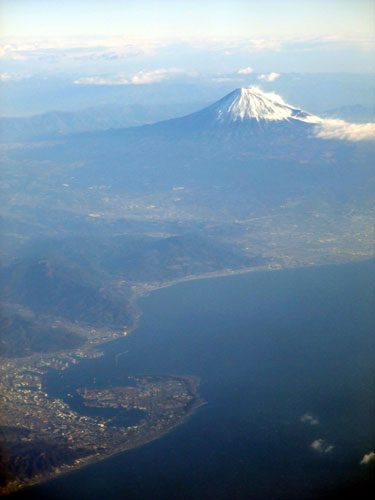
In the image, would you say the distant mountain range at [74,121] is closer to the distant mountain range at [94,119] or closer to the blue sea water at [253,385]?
the distant mountain range at [94,119]

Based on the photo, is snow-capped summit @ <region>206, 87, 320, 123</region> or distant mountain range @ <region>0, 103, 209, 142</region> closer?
snow-capped summit @ <region>206, 87, 320, 123</region>

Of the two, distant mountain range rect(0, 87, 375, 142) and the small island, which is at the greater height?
distant mountain range rect(0, 87, 375, 142)

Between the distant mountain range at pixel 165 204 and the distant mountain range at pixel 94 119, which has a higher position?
the distant mountain range at pixel 94 119

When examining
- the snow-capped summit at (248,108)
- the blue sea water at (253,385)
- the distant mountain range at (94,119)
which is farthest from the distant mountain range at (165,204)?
the distant mountain range at (94,119)

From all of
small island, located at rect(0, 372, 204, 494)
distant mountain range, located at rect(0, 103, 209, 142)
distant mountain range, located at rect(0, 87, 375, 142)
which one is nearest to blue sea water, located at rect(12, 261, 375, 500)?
small island, located at rect(0, 372, 204, 494)

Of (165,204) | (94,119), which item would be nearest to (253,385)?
(165,204)

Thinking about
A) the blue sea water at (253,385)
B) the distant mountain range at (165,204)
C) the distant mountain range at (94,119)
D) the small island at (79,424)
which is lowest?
the small island at (79,424)

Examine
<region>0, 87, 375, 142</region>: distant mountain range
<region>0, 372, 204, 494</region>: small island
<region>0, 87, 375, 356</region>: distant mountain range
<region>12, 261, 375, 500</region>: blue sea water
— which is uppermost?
<region>0, 87, 375, 142</region>: distant mountain range

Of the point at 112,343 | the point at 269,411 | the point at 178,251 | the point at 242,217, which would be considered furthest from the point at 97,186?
the point at 269,411

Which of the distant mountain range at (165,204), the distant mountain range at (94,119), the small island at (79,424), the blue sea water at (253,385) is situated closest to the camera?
the blue sea water at (253,385)

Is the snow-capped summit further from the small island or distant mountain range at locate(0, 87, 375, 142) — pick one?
the small island
